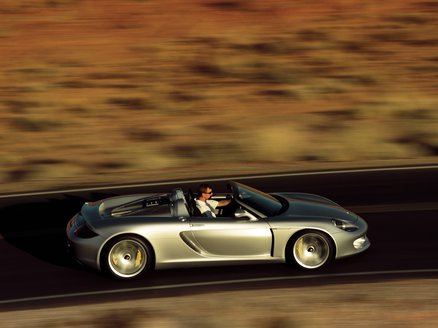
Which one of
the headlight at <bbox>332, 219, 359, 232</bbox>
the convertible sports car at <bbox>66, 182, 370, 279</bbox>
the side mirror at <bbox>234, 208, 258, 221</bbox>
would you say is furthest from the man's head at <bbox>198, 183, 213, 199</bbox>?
the headlight at <bbox>332, 219, 359, 232</bbox>

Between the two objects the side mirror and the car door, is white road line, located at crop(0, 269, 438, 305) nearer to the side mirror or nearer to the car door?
the car door

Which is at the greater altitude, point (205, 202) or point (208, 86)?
point (208, 86)

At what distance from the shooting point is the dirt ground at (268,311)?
8906 mm

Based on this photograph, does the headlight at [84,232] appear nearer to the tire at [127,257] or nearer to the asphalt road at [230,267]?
the tire at [127,257]

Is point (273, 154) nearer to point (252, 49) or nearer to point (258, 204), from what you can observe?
point (258, 204)

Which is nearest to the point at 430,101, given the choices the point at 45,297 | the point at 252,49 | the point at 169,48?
the point at 252,49

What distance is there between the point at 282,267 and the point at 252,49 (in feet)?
56.5

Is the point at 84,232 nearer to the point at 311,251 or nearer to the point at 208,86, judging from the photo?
the point at 311,251

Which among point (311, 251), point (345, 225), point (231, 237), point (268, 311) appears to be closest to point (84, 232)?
point (231, 237)

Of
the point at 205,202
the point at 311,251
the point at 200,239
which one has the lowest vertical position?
the point at 311,251

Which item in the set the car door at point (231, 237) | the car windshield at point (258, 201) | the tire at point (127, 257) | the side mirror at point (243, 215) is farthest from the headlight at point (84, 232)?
the car windshield at point (258, 201)

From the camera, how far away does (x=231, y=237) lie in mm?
10336

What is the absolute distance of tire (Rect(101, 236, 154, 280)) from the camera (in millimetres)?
10242

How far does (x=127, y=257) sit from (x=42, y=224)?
3.49m
